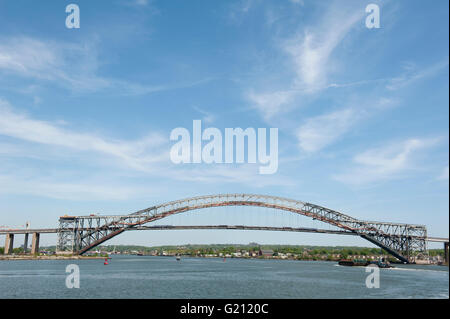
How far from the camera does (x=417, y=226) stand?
352ft

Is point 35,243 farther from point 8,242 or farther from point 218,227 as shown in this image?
point 218,227

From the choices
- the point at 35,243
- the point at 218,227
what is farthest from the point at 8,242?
the point at 218,227

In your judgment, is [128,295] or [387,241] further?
[387,241]

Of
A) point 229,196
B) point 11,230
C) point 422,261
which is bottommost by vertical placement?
point 422,261

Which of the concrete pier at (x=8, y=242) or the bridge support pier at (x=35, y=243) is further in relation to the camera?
the concrete pier at (x=8, y=242)

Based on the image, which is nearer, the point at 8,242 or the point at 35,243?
the point at 35,243

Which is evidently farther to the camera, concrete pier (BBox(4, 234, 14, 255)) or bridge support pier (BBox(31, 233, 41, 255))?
concrete pier (BBox(4, 234, 14, 255))

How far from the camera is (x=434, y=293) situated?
3784 centimetres
